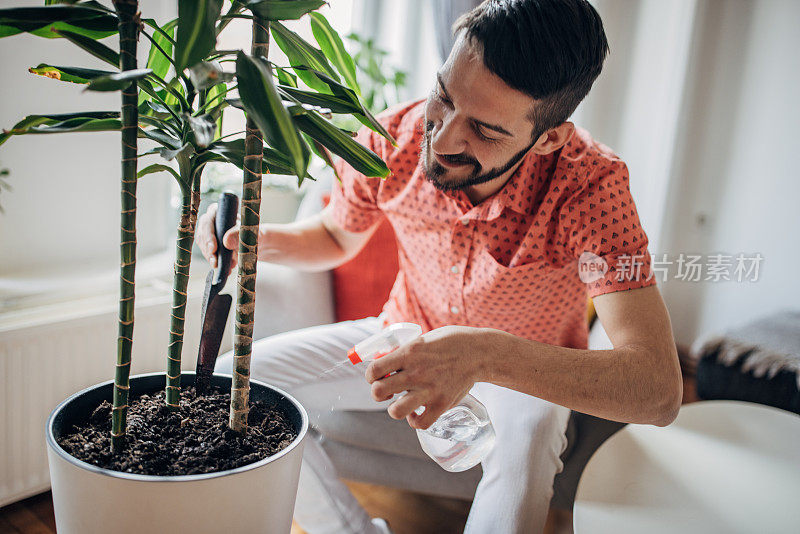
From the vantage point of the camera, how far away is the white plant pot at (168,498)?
0.63m

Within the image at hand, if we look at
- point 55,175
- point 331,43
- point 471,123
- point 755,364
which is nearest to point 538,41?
point 471,123

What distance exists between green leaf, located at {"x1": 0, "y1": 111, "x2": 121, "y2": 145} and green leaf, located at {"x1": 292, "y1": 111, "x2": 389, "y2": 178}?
0.22m

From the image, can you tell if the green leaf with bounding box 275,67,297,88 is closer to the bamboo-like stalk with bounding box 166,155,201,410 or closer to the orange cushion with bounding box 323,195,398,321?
the bamboo-like stalk with bounding box 166,155,201,410

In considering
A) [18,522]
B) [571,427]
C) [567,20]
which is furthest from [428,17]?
[18,522]

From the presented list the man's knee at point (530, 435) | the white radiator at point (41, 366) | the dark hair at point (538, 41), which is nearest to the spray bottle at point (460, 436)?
the man's knee at point (530, 435)

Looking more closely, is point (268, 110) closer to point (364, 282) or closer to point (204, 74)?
point (204, 74)

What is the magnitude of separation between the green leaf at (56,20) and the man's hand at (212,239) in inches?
12.8

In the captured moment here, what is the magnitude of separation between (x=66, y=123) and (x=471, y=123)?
23.9 inches

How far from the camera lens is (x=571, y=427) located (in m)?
1.29

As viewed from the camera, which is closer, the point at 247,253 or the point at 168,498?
the point at 168,498

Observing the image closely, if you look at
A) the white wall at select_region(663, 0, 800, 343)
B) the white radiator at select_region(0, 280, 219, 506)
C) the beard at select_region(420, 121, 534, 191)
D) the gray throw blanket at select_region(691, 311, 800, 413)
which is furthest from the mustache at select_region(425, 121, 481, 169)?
the white wall at select_region(663, 0, 800, 343)

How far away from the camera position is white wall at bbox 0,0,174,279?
144 centimetres

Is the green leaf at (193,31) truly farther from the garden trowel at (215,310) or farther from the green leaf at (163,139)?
the garden trowel at (215,310)

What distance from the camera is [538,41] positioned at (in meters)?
0.96
